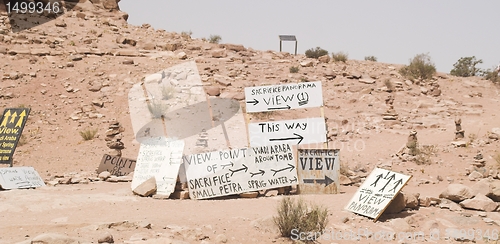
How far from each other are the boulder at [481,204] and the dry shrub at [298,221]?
2755 millimetres

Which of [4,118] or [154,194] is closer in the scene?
[154,194]

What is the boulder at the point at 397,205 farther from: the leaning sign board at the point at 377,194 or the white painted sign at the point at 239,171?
the white painted sign at the point at 239,171

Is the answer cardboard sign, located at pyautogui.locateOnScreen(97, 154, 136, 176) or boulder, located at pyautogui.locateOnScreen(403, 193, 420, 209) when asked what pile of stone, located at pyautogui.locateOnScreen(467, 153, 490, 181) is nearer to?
boulder, located at pyautogui.locateOnScreen(403, 193, 420, 209)

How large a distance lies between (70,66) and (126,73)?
251 cm

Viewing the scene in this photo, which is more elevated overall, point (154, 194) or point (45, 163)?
point (154, 194)

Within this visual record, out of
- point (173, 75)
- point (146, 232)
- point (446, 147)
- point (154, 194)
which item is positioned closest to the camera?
point (146, 232)

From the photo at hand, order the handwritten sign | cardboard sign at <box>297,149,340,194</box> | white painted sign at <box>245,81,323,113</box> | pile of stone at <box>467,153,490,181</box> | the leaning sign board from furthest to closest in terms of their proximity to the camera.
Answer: pile of stone at <box>467,153,490,181</box>, white painted sign at <box>245,81,323,113</box>, the handwritten sign, cardboard sign at <box>297,149,340,194</box>, the leaning sign board

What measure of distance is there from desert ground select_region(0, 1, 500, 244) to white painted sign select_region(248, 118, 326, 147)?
1.19 meters

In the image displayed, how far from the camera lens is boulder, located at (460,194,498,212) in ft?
25.4

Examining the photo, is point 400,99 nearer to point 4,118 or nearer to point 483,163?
point 483,163

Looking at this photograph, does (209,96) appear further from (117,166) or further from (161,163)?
(161,163)

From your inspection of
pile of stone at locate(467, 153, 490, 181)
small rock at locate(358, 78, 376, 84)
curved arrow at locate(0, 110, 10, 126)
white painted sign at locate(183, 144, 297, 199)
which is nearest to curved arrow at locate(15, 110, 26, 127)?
curved arrow at locate(0, 110, 10, 126)

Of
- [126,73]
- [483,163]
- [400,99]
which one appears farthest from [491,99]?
[126,73]

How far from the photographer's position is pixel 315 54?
101ft
